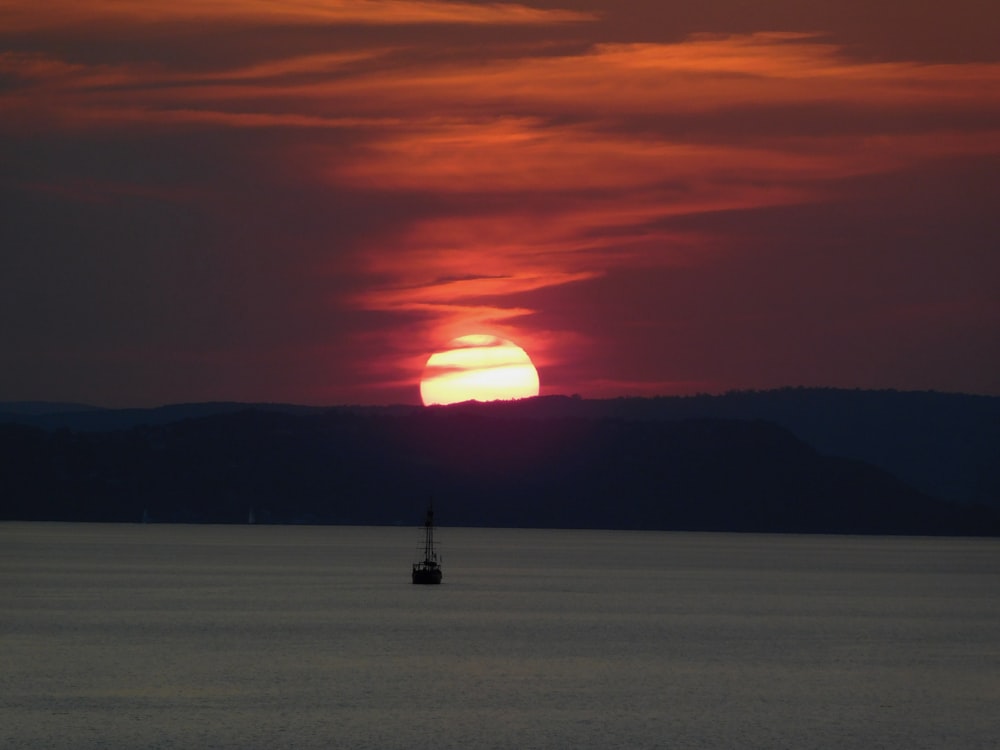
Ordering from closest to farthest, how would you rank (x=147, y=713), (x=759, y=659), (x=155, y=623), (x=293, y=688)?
(x=147, y=713), (x=293, y=688), (x=759, y=659), (x=155, y=623)

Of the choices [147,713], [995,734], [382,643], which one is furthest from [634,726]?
[382,643]

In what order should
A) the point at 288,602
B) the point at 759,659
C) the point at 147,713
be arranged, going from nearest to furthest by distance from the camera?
the point at 147,713 → the point at 759,659 → the point at 288,602

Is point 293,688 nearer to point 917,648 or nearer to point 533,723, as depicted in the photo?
point 533,723

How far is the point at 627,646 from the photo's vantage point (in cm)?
13625

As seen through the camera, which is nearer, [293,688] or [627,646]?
[293,688]

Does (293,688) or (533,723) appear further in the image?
(293,688)

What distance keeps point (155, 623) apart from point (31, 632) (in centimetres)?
1587

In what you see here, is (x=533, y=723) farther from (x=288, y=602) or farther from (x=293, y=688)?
(x=288, y=602)

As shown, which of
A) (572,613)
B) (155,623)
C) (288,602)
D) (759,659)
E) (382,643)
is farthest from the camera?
(288,602)

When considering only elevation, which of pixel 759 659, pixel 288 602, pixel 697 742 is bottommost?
pixel 697 742

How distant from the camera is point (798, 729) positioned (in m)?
88.4

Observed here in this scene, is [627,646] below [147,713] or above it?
above

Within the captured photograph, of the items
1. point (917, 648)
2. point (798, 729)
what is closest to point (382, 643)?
point (917, 648)

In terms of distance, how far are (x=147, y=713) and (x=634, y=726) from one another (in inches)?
1046
